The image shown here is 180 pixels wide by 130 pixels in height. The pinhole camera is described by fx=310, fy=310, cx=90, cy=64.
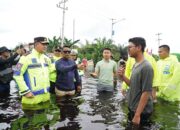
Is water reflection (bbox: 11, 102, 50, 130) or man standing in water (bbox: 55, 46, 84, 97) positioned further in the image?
man standing in water (bbox: 55, 46, 84, 97)

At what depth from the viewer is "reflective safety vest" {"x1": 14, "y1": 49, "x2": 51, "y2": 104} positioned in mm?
7293

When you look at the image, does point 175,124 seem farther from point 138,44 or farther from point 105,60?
point 105,60

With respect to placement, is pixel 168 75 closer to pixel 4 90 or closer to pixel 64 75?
pixel 64 75

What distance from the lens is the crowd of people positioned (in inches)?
214

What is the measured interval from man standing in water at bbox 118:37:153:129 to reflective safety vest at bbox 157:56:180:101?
12.3ft

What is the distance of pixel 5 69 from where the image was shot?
1073 centimetres

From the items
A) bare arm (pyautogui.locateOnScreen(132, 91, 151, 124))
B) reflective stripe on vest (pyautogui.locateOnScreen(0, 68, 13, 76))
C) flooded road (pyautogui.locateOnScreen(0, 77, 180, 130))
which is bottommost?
flooded road (pyautogui.locateOnScreen(0, 77, 180, 130))

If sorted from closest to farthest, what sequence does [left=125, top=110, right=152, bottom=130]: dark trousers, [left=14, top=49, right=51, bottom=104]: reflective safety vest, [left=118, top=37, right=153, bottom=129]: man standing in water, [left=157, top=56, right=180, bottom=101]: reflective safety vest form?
1. [left=118, top=37, right=153, bottom=129]: man standing in water
2. [left=125, top=110, right=152, bottom=130]: dark trousers
3. [left=14, top=49, right=51, bottom=104]: reflective safety vest
4. [left=157, top=56, right=180, bottom=101]: reflective safety vest

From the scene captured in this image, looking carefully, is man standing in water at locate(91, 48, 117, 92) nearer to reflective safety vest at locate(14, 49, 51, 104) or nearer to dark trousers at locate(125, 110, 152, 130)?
reflective safety vest at locate(14, 49, 51, 104)

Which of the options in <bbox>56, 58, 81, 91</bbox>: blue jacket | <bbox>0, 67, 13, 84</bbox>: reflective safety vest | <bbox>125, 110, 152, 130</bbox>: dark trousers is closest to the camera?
<bbox>125, 110, 152, 130</bbox>: dark trousers

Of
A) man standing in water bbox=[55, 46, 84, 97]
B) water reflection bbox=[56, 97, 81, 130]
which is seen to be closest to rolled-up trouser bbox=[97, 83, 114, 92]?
water reflection bbox=[56, 97, 81, 130]

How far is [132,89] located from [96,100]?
448cm

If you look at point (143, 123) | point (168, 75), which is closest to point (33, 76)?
point (143, 123)

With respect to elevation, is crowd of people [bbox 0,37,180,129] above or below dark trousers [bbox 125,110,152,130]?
above
